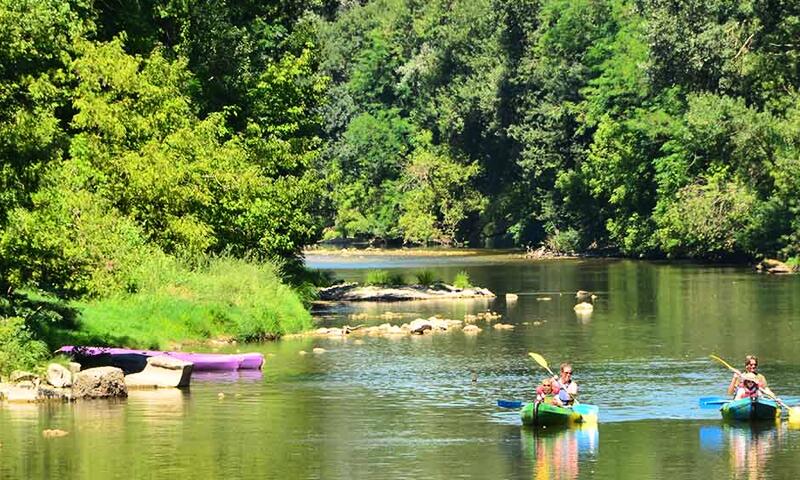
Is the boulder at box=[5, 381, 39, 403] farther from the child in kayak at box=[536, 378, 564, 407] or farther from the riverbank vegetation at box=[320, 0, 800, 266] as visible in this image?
the riverbank vegetation at box=[320, 0, 800, 266]

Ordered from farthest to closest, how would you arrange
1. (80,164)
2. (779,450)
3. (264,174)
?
(264,174), (80,164), (779,450)

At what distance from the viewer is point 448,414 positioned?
42.4 meters

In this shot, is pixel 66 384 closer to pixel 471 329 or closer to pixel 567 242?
pixel 471 329

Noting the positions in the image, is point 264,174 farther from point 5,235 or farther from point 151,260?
point 5,235

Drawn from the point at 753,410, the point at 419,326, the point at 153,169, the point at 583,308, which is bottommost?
the point at 753,410

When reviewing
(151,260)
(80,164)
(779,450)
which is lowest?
(779,450)

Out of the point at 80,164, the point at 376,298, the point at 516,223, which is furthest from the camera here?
the point at 516,223

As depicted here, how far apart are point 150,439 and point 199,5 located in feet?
130

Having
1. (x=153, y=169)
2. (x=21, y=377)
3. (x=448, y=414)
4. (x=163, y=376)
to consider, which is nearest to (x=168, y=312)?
(x=153, y=169)

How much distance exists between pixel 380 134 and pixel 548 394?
139m

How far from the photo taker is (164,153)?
60344mm

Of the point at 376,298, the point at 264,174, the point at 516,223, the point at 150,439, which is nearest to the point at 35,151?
the point at 150,439

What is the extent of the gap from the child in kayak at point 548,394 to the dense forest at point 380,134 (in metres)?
14.3

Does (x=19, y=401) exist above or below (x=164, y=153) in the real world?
below
